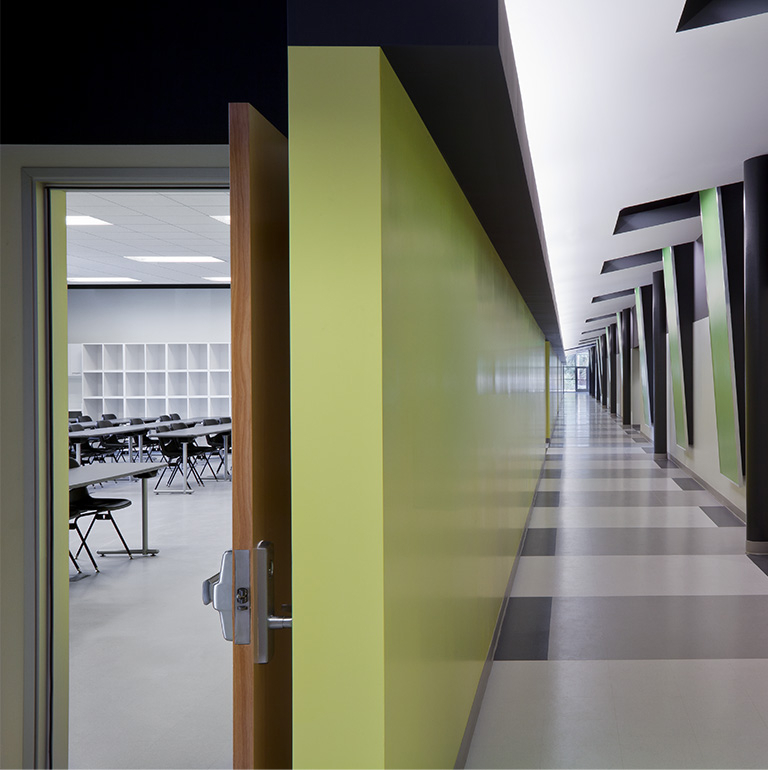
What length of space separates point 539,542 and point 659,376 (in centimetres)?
771

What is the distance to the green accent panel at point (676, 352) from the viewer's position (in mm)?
10953

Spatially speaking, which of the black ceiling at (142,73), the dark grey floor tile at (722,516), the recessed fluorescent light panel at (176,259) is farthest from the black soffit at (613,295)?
the black ceiling at (142,73)

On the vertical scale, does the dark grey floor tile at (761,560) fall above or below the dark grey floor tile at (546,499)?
below

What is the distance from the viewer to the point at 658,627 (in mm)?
4613

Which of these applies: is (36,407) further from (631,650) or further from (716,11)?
(716,11)

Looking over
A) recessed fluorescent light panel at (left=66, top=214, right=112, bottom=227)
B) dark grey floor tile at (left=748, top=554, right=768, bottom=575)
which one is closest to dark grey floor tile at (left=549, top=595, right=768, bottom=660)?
dark grey floor tile at (left=748, top=554, right=768, bottom=575)

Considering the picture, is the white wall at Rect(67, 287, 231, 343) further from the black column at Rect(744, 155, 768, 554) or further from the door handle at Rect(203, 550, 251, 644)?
the door handle at Rect(203, 550, 251, 644)

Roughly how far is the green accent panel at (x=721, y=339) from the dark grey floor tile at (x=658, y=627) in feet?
8.20

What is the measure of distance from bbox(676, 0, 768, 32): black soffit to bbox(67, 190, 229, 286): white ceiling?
3754 millimetres

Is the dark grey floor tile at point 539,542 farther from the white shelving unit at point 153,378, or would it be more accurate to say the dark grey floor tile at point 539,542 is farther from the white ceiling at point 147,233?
the white shelving unit at point 153,378

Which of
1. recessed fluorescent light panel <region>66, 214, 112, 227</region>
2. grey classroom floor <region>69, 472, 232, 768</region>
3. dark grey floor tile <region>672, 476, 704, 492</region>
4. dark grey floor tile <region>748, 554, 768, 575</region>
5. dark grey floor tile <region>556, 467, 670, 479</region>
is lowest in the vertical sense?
grey classroom floor <region>69, 472, 232, 768</region>

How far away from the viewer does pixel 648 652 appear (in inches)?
166

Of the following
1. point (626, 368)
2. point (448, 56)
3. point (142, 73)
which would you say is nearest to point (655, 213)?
point (142, 73)

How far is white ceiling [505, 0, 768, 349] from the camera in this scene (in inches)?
142
